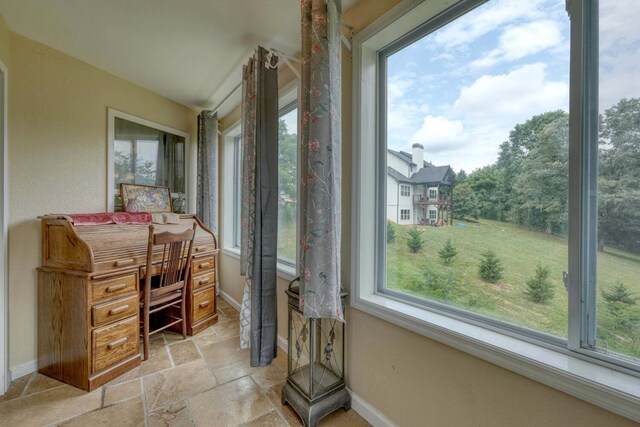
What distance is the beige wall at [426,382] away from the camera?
0.90m

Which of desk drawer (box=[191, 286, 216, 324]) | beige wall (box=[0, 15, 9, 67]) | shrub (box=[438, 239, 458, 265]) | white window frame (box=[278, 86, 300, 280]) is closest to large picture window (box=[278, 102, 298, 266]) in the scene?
white window frame (box=[278, 86, 300, 280])

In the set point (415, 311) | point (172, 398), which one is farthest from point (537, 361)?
point (172, 398)

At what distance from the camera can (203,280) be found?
2633 millimetres

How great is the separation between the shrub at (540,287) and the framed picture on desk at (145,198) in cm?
312

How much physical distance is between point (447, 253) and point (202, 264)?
223 cm

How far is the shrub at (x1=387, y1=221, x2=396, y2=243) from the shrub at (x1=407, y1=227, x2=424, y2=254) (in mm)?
100

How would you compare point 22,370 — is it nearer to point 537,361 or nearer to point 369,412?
point 369,412

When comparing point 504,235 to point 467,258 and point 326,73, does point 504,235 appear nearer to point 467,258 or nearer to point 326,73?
point 467,258

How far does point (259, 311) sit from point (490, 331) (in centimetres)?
143

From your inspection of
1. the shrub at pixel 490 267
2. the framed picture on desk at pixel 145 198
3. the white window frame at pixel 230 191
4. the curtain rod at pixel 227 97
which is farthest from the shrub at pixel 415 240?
the framed picture on desk at pixel 145 198

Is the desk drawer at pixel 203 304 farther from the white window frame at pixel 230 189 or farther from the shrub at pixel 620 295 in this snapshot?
the shrub at pixel 620 295

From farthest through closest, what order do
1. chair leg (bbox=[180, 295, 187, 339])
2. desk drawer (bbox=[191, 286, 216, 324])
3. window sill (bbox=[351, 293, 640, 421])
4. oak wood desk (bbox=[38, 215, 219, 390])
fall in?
desk drawer (bbox=[191, 286, 216, 324])
chair leg (bbox=[180, 295, 187, 339])
oak wood desk (bbox=[38, 215, 219, 390])
window sill (bbox=[351, 293, 640, 421])

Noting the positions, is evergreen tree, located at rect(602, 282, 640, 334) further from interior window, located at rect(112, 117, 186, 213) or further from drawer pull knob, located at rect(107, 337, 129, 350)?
interior window, located at rect(112, 117, 186, 213)

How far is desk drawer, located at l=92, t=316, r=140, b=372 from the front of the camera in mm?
1771
